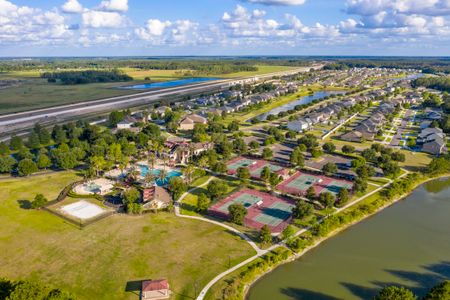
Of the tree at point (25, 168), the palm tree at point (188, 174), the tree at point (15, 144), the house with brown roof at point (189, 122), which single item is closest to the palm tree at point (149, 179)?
the palm tree at point (188, 174)

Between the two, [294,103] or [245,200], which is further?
[294,103]

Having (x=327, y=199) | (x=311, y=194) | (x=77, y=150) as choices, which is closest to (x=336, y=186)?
(x=311, y=194)

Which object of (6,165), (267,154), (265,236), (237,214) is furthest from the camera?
(267,154)

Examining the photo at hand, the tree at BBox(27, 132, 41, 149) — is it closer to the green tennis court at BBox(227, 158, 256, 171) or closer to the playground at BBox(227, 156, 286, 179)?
the playground at BBox(227, 156, 286, 179)

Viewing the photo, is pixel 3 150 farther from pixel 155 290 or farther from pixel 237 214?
pixel 155 290

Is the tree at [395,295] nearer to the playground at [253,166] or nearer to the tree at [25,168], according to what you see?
the playground at [253,166]

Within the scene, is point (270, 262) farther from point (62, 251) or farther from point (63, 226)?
point (63, 226)
